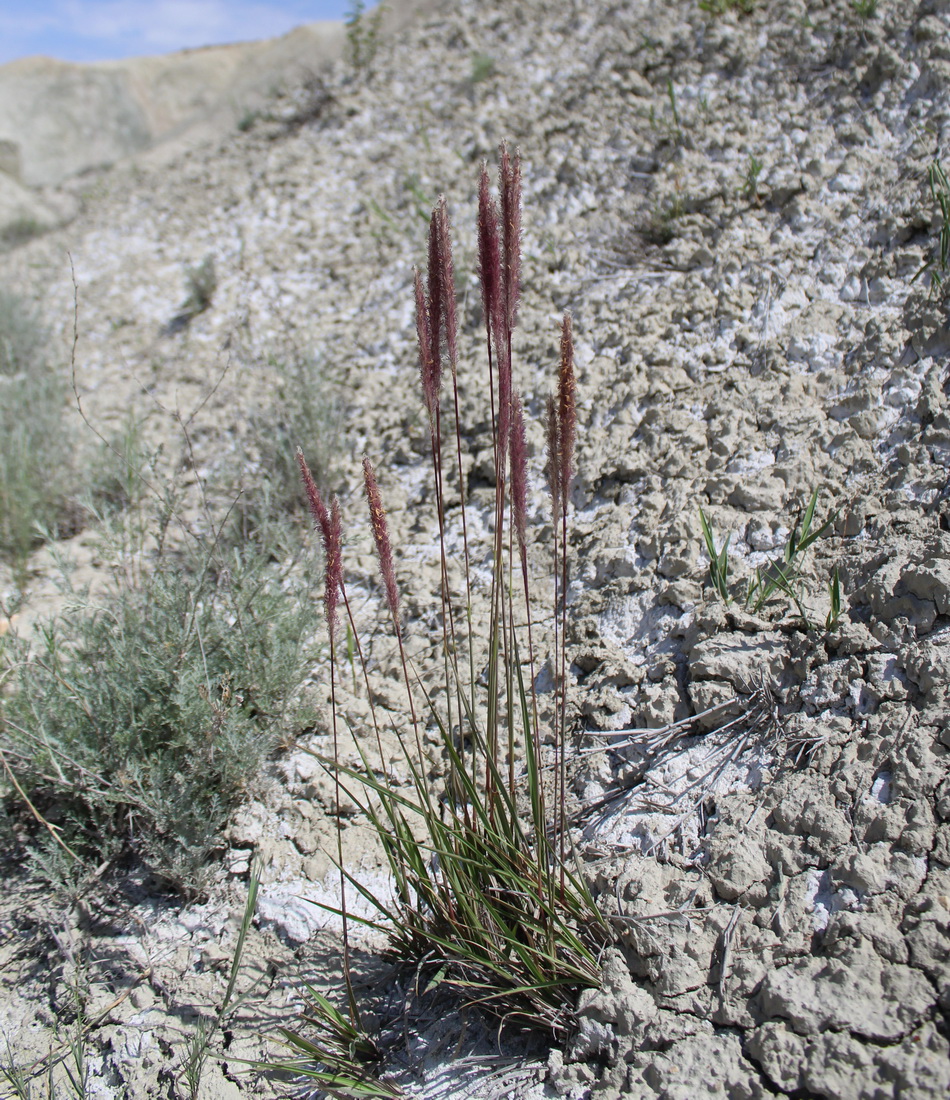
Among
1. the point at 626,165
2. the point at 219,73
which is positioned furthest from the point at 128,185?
the point at 219,73

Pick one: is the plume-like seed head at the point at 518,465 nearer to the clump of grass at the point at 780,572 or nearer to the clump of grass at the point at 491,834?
the clump of grass at the point at 491,834

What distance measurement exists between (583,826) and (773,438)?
1438 mm

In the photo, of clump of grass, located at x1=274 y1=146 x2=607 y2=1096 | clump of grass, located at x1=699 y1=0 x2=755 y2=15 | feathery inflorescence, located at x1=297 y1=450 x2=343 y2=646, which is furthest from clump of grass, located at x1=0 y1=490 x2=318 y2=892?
clump of grass, located at x1=699 y1=0 x2=755 y2=15

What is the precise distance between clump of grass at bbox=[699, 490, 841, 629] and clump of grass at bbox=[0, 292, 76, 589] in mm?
2655

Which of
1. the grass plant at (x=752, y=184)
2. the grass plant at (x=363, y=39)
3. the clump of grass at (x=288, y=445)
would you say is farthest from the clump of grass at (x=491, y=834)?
the grass plant at (x=363, y=39)

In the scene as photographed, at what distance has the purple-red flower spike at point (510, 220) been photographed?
127 centimetres

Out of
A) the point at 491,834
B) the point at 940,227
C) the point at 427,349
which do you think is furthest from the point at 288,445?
the point at 940,227

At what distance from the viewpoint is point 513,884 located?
5.31ft

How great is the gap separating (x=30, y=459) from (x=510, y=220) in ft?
11.7

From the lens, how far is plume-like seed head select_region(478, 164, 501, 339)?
1231 millimetres

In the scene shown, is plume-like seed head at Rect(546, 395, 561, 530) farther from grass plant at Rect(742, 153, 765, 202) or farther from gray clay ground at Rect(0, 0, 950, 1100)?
grass plant at Rect(742, 153, 765, 202)

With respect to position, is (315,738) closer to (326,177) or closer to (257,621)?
(257,621)

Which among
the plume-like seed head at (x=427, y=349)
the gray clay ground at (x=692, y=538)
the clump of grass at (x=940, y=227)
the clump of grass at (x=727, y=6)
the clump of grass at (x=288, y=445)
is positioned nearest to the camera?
the plume-like seed head at (x=427, y=349)

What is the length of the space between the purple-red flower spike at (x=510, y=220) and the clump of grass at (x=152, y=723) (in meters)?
1.21
